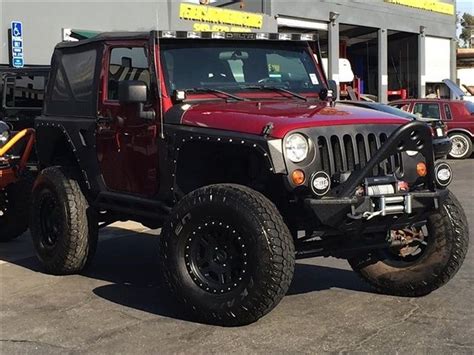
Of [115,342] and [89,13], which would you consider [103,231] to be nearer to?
[115,342]

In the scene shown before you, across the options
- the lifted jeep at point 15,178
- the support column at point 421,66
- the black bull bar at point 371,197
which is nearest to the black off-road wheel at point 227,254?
the black bull bar at point 371,197

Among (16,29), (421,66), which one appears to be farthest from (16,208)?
(421,66)

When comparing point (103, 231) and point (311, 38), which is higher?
point (311, 38)

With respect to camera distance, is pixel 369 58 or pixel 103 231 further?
pixel 369 58

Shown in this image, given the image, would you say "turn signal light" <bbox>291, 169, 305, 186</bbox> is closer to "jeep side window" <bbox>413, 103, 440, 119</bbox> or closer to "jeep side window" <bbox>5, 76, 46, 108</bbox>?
"jeep side window" <bbox>5, 76, 46, 108</bbox>

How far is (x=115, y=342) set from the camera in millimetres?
4109

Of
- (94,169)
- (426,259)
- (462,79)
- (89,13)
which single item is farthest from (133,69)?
(462,79)

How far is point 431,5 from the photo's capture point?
29.7m

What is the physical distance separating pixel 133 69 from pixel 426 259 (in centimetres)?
288

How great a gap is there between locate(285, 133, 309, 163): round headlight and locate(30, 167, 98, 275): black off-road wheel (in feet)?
7.87

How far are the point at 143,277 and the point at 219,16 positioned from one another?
50.8 ft

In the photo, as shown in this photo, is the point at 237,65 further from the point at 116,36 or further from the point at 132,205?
the point at 132,205

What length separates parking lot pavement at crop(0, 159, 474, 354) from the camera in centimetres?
400

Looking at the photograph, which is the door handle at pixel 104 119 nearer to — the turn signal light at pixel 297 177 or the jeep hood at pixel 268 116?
the jeep hood at pixel 268 116
